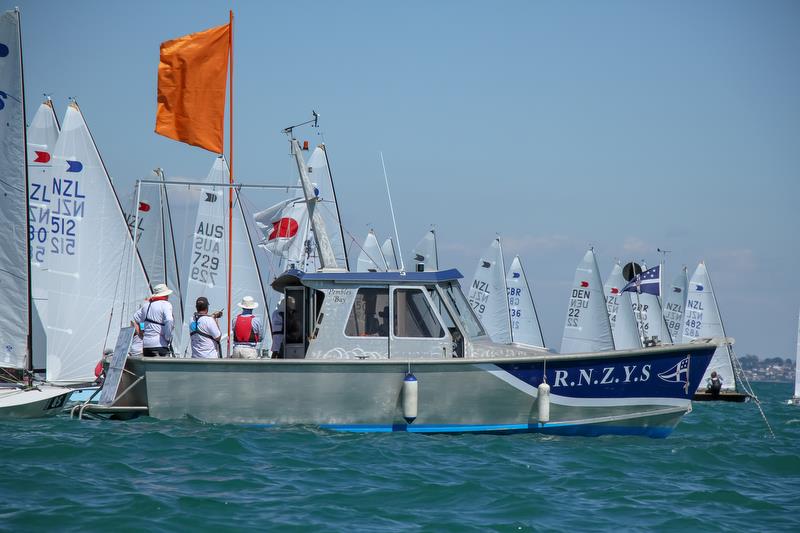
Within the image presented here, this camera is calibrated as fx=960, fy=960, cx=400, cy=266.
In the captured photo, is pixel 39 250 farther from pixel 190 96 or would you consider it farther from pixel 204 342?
pixel 204 342

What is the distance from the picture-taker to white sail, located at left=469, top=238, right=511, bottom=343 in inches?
1604

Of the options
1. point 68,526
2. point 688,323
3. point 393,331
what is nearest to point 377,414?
point 393,331

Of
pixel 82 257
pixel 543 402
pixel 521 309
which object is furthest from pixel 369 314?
pixel 521 309

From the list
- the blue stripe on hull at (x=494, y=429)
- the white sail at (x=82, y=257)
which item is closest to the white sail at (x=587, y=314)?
the white sail at (x=82, y=257)

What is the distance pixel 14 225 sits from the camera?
46.4 ft

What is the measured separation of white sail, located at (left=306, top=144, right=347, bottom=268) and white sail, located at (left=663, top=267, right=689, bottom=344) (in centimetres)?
2298

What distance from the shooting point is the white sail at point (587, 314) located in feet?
126

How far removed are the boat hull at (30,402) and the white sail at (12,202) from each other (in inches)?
22.8

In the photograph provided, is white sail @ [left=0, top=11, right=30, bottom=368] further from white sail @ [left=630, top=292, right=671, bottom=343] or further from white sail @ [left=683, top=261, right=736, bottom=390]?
white sail @ [left=683, top=261, right=736, bottom=390]

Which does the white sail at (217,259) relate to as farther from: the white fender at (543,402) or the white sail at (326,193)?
the white fender at (543,402)

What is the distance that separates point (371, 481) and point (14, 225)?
24.7 feet

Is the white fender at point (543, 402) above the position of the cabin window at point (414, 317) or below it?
below

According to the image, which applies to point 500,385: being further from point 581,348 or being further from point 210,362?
point 581,348

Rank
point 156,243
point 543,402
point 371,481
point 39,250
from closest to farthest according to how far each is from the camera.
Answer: point 371,481 → point 543,402 → point 39,250 → point 156,243
